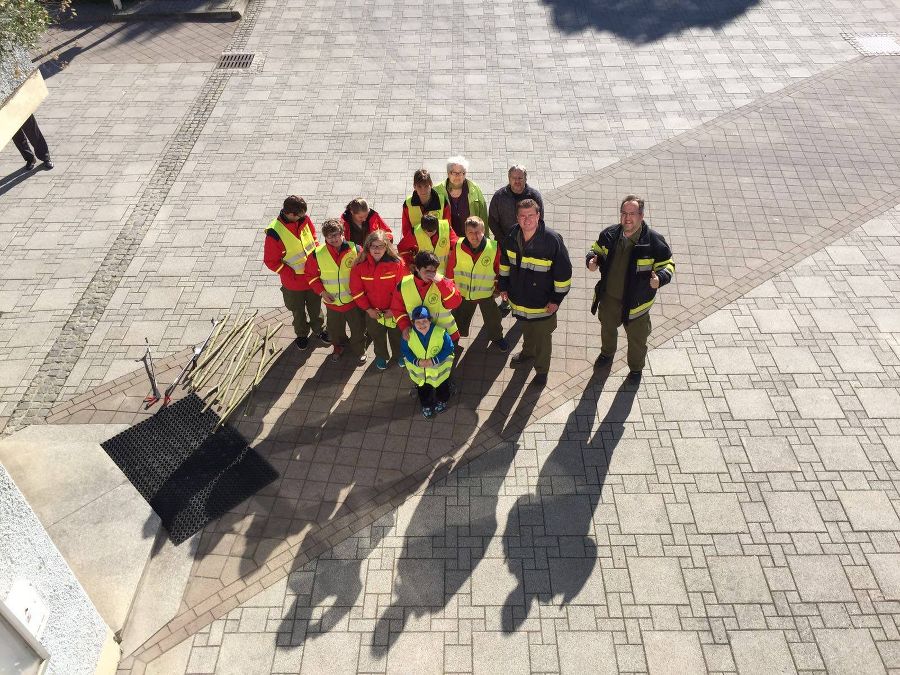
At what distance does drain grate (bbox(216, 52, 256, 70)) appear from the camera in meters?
14.2

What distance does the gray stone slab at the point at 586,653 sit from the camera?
Result: 208 inches

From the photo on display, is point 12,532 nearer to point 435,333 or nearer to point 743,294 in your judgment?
point 435,333

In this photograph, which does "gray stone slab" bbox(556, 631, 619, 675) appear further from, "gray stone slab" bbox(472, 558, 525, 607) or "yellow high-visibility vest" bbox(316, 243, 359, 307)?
"yellow high-visibility vest" bbox(316, 243, 359, 307)

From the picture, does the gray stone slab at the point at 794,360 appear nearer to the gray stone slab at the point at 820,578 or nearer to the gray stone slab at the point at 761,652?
the gray stone slab at the point at 820,578

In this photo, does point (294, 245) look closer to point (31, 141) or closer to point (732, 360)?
point (732, 360)

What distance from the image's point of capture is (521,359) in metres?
7.81

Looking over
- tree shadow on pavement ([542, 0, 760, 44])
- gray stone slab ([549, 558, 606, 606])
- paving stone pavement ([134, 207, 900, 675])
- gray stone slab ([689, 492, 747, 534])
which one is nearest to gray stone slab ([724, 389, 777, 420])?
paving stone pavement ([134, 207, 900, 675])

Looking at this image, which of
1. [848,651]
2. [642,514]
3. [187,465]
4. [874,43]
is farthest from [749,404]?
[874,43]

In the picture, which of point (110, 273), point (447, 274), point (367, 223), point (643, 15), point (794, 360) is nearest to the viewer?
point (447, 274)

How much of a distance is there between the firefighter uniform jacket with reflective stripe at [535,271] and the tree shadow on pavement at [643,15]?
10195 millimetres

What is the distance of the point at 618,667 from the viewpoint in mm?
5297

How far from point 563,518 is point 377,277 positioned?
2956 millimetres

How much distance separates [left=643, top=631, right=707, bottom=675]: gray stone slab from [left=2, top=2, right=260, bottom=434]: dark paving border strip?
6.53 metres

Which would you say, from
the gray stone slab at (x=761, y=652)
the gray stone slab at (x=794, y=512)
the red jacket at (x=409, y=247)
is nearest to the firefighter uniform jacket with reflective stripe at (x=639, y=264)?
the red jacket at (x=409, y=247)
